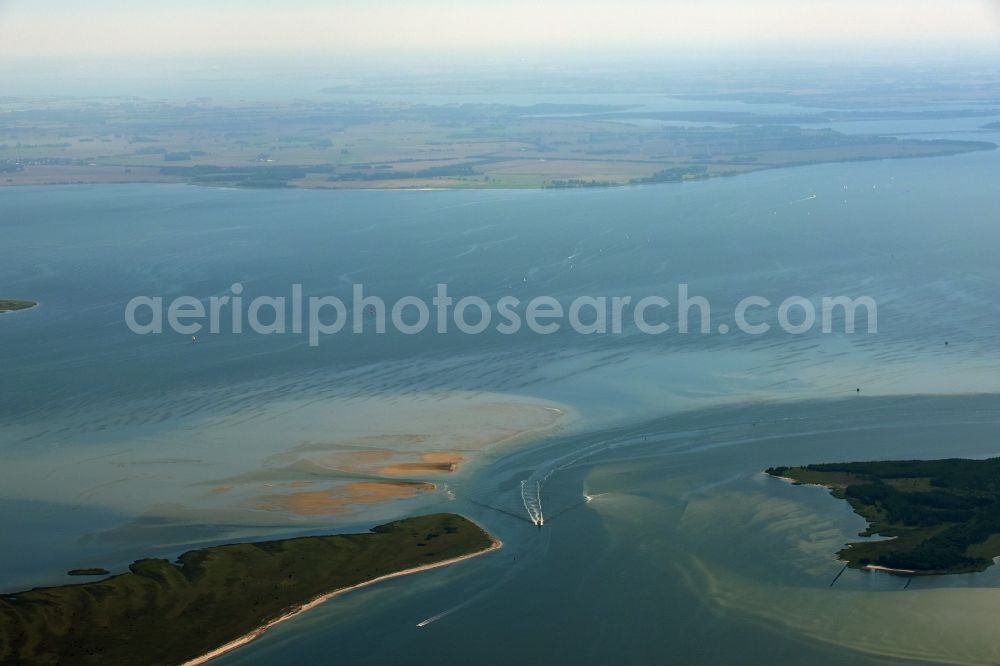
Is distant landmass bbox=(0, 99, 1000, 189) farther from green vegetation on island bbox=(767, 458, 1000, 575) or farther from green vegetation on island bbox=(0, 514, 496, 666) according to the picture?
green vegetation on island bbox=(0, 514, 496, 666)

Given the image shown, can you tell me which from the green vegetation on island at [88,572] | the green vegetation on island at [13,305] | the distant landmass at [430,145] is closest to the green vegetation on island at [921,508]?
the green vegetation on island at [88,572]

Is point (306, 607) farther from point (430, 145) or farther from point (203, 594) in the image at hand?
point (430, 145)

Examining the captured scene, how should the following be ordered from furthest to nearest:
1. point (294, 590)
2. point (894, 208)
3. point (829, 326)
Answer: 1. point (894, 208)
2. point (829, 326)
3. point (294, 590)

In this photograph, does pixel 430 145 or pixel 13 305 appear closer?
pixel 13 305

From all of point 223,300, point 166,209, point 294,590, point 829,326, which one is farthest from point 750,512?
point 166,209

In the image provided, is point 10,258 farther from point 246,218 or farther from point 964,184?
point 964,184

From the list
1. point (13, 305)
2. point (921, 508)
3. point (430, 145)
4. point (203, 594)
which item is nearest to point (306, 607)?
point (203, 594)

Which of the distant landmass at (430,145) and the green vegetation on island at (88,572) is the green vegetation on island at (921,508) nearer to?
the green vegetation on island at (88,572)

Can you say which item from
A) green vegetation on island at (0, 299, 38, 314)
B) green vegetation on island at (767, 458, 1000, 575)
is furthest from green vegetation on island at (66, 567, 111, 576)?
green vegetation on island at (0, 299, 38, 314)
